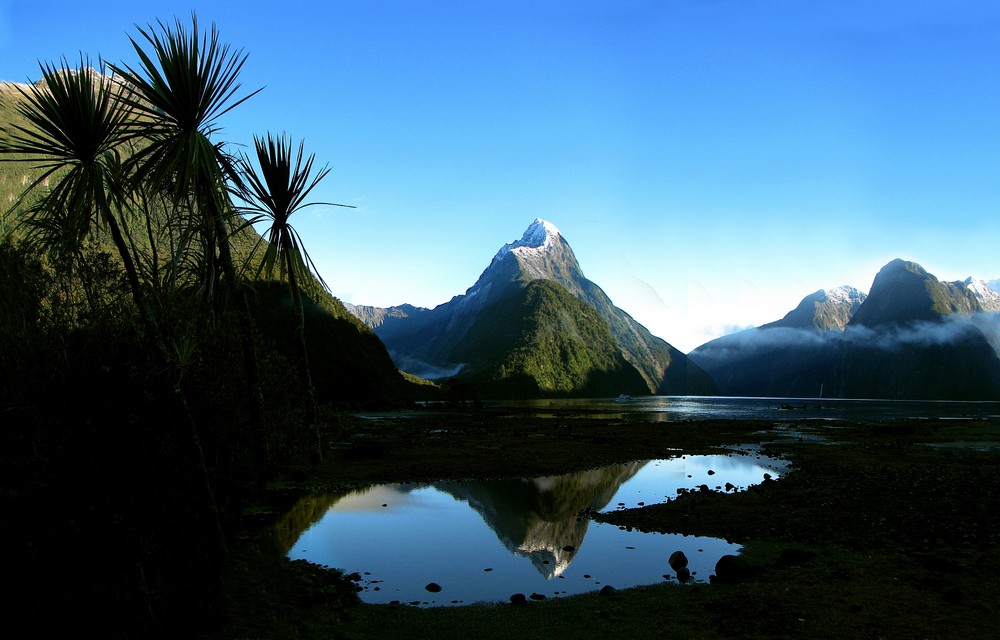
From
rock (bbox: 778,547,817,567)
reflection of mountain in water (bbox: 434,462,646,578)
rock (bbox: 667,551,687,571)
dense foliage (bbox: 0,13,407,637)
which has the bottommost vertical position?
reflection of mountain in water (bbox: 434,462,646,578)

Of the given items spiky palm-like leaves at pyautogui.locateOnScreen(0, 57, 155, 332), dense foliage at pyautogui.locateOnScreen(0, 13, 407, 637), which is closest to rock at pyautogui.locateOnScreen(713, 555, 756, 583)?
dense foliage at pyautogui.locateOnScreen(0, 13, 407, 637)

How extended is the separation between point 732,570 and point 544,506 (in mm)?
9737

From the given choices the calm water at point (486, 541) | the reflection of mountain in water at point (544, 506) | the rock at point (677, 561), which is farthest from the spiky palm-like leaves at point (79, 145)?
the rock at point (677, 561)

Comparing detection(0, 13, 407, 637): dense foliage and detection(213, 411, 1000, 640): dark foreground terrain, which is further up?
detection(0, 13, 407, 637): dense foliage

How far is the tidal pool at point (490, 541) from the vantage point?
12500 mm

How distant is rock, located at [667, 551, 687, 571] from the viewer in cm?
1316

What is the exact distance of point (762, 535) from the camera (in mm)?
15742

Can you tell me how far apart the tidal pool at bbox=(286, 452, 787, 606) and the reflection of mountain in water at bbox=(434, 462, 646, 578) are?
0.14 ft

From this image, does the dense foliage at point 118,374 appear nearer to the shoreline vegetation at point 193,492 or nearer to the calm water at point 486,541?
the shoreline vegetation at point 193,492

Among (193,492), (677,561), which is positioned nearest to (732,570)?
(677,561)

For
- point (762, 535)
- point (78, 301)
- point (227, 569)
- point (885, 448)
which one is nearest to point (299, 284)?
point (78, 301)

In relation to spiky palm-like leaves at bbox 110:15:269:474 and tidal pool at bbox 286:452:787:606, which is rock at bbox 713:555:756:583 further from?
spiky palm-like leaves at bbox 110:15:269:474

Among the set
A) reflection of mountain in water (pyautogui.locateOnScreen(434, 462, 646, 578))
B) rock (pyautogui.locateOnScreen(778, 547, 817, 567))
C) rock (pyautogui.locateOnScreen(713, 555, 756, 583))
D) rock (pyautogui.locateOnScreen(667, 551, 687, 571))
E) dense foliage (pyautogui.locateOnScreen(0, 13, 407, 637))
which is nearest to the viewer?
dense foliage (pyautogui.locateOnScreen(0, 13, 407, 637))

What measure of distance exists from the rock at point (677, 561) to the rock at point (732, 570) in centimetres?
100
